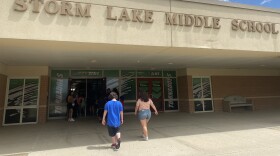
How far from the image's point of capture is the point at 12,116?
1053 centimetres

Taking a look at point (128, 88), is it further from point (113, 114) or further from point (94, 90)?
point (113, 114)

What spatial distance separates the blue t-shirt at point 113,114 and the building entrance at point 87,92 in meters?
6.83

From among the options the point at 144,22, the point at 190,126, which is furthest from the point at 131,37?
the point at 190,126

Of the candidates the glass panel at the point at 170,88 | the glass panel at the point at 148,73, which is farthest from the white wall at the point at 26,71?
the glass panel at the point at 170,88

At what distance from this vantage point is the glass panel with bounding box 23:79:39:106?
429 inches

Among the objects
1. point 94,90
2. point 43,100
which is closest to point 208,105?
point 94,90

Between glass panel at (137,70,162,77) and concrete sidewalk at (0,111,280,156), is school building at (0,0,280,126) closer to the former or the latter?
glass panel at (137,70,162,77)

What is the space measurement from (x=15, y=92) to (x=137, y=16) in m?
8.02

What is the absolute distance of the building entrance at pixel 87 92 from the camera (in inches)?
497

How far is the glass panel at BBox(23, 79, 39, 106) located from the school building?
0.16ft

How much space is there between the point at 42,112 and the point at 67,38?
21.4ft

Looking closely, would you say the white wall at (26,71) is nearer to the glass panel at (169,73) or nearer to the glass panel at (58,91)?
the glass panel at (58,91)

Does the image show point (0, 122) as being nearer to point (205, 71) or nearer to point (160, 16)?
point (160, 16)

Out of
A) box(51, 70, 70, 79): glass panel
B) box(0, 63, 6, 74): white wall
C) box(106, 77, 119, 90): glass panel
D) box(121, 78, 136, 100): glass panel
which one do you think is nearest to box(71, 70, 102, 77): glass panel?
box(51, 70, 70, 79): glass panel
